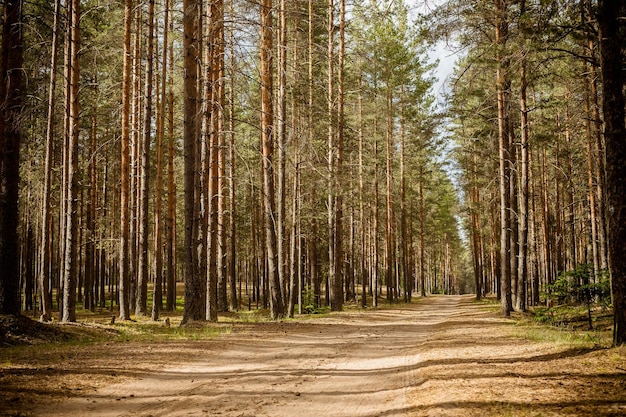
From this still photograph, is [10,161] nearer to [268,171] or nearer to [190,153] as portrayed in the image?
[190,153]

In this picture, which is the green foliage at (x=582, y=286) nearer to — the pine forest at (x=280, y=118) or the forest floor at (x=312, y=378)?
the pine forest at (x=280, y=118)

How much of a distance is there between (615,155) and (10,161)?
1315cm

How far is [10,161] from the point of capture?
1139cm

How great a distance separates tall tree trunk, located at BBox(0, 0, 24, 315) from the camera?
10.9 metres

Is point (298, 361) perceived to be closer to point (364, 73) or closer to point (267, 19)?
point (267, 19)

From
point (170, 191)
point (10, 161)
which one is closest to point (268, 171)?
point (170, 191)

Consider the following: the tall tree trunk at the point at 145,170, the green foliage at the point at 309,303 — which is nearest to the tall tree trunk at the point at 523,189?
the green foliage at the point at 309,303

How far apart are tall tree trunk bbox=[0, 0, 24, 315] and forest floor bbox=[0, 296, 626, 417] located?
96.1 inches

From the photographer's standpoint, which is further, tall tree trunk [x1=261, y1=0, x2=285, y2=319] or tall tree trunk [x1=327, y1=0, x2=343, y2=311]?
tall tree trunk [x1=327, y1=0, x2=343, y2=311]

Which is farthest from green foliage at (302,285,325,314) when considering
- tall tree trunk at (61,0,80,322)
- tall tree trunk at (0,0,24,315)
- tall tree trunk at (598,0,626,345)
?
tall tree trunk at (598,0,626,345)

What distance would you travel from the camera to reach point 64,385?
627 centimetres

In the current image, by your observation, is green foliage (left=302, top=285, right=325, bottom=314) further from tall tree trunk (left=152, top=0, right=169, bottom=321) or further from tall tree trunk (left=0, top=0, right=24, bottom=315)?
tall tree trunk (left=0, top=0, right=24, bottom=315)

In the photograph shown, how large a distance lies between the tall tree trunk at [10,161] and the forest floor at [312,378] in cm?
244

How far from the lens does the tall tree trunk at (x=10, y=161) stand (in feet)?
35.9
